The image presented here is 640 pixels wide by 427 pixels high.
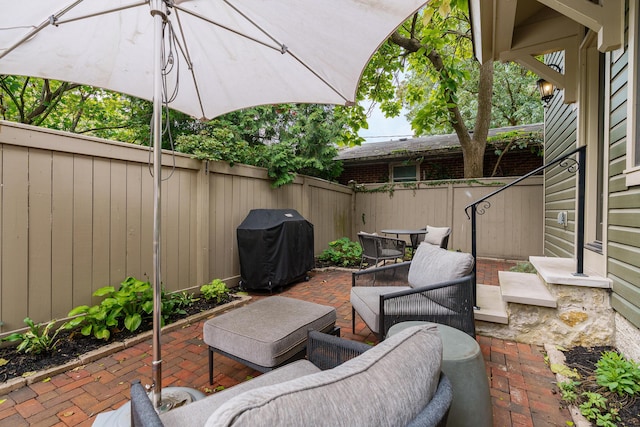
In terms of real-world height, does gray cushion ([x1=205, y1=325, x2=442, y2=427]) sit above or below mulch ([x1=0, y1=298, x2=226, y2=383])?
above

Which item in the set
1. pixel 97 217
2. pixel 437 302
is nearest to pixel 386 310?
pixel 437 302

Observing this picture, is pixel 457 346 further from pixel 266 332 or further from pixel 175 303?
pixel 175 303

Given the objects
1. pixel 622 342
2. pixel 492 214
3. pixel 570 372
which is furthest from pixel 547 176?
pixel 570 372

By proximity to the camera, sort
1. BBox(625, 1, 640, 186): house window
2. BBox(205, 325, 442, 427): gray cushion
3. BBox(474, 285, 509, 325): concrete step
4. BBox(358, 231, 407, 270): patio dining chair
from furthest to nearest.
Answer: BBox(358, 231, 407, 270): patio dining chair, BBox(474, 285, 509, 325): concrete step, BBox(625, 1, 640, 186): house window, BBox(205, 325, 442, 427): gray cushion

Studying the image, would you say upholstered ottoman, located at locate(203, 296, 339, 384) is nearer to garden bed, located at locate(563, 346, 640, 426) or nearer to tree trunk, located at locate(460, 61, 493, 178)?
garden bed, located at locate(563, 346, 640, 426)

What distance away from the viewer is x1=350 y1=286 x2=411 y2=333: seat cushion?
2363 millimetres

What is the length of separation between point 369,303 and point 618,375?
5.39ft

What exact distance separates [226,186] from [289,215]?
43.1 inches

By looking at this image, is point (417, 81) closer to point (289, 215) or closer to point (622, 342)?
point (289, 215)

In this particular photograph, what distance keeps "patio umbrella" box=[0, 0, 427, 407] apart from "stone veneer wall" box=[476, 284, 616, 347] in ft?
8.41

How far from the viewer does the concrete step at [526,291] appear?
8.61 feet

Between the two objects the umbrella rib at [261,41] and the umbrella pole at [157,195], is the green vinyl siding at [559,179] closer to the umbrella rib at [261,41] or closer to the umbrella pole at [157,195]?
the umbrella rib at [261,41]

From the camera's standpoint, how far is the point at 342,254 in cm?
657

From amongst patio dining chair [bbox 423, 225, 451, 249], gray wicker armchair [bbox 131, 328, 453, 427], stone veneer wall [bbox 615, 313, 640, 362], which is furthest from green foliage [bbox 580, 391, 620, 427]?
patio dining chair [bbox 423, 225, 451, 249]
